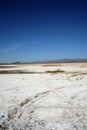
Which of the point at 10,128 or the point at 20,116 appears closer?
the point at 10,128

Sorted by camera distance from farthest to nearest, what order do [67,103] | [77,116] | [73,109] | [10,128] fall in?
[67,103] < [73,109] < [77,116] < [10,128]

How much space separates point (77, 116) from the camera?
21.9 feet

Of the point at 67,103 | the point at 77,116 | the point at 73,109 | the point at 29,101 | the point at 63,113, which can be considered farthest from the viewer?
the point at 29,101

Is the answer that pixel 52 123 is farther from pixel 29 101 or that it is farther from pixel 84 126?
pixel 29 101

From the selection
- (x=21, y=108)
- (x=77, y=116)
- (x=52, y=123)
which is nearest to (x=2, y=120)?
(x=21, y=108)

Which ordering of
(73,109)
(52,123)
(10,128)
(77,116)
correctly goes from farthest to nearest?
(73,109)
(77,116)
(52,123)
(10,128)

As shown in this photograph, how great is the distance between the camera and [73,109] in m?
7.61

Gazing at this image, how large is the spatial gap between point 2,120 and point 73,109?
13.0 feet

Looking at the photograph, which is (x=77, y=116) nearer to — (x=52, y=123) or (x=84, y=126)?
(x=84, y=126)

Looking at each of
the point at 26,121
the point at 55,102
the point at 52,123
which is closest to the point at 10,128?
the point at 26,121

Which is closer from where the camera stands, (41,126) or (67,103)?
(41,126)

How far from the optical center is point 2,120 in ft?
21.2

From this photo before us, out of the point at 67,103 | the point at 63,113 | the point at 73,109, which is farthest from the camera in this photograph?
the point at 67,103

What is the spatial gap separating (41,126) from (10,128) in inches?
54.1
